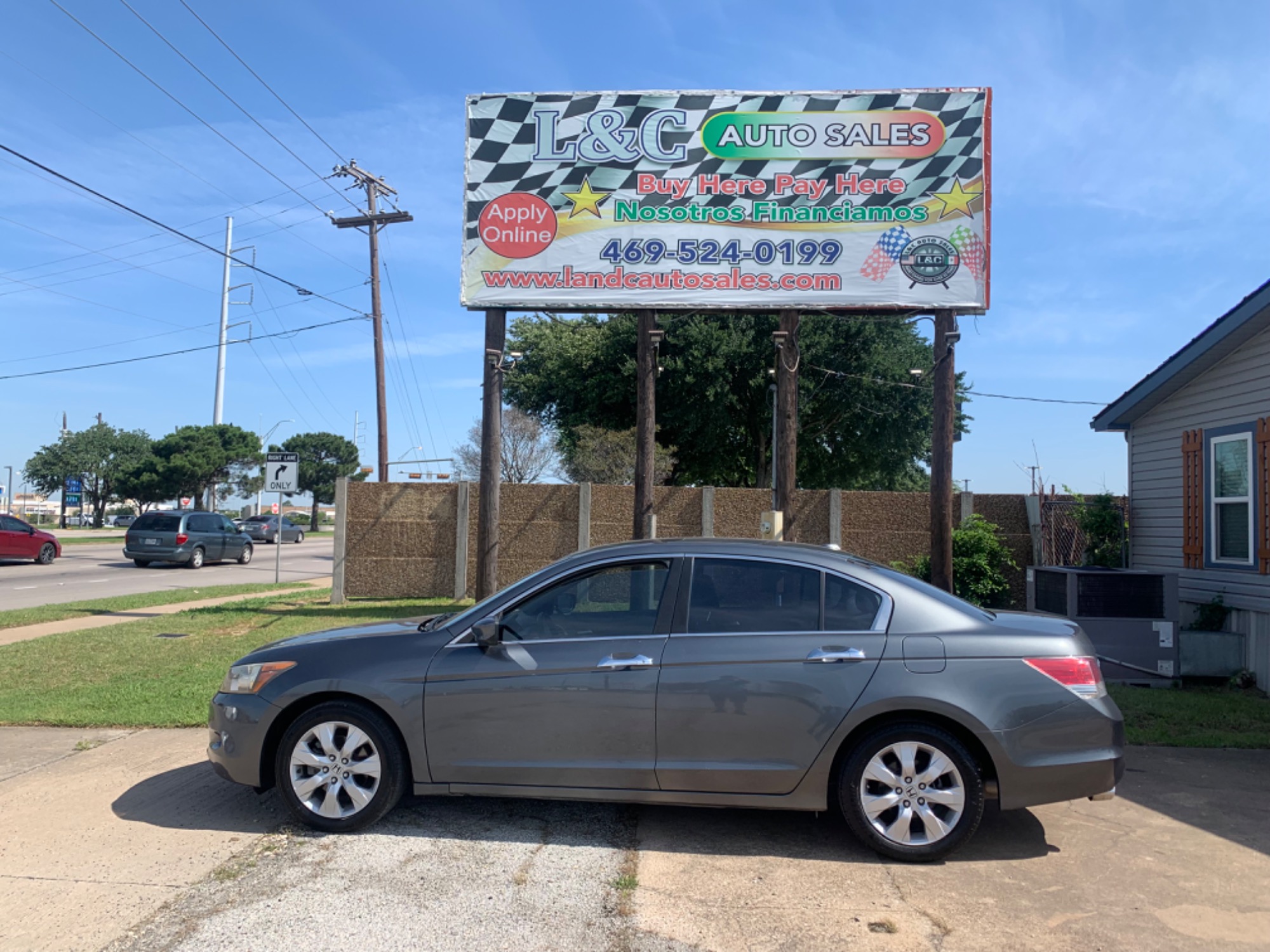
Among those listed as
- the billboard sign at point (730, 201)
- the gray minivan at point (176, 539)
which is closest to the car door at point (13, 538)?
the gray minivan at point (176, 539)

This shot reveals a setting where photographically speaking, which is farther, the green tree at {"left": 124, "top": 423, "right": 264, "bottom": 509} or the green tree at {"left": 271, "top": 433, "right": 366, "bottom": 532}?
the green tree at {"left": 271, "top": 433, "right": 366, "bottom": 532}

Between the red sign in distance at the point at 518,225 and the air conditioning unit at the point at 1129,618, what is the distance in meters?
7.53

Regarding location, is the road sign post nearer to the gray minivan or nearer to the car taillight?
the gray minivan

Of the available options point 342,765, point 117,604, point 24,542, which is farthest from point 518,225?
point 24,542

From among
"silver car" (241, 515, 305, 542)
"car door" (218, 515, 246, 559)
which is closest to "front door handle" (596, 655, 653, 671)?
"car door" (218, 515, 246, 559)

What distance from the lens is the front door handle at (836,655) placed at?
471 centimetres

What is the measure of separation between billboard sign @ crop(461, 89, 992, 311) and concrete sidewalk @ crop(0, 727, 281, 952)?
7.61 m

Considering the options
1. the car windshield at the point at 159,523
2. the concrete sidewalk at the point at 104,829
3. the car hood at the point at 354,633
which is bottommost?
the concrete sidewalk at the point at 104,829

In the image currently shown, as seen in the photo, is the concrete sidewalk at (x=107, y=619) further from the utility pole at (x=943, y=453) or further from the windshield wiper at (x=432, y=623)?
the utility pole at (x=943, y=453)

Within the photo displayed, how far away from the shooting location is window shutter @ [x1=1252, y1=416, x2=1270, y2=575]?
9078mm

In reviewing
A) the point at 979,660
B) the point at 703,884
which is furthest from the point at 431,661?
the point at 979,660

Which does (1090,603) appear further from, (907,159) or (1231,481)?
(907,159)

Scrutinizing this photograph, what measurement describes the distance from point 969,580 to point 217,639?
32.3 feet

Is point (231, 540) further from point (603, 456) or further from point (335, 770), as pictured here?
point (335, 770)
